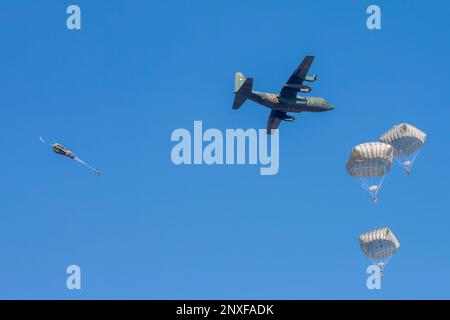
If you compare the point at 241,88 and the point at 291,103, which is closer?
the point at 241,88

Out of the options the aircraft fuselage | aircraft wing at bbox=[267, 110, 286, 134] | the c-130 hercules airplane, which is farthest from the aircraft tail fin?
aircraft wing at bbox=[267, 110, 286, 134]

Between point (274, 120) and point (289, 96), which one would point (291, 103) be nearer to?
point (289, 96)

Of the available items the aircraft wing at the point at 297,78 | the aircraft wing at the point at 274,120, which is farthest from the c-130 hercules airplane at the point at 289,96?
the aircraft wing at the point at 274,120

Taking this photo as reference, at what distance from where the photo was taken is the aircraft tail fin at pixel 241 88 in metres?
112

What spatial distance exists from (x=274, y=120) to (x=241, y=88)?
1102 centimetres

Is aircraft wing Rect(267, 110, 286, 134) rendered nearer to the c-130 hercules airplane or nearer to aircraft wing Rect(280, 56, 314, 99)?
the c-130 hercules airplane

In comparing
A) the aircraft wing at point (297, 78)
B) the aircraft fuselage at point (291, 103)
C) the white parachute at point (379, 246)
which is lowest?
the white parachute at point (379, 246)

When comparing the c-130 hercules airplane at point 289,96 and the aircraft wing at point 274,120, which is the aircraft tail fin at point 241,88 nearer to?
the c-130 hercules airplane at point 289,96

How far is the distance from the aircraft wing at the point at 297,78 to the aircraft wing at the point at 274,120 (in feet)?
18.8

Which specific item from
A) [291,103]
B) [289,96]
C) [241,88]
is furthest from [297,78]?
[241,88]

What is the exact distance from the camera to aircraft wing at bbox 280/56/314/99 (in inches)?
4456

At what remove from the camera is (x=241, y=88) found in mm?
112625
